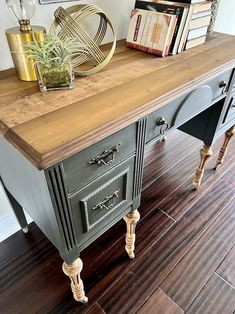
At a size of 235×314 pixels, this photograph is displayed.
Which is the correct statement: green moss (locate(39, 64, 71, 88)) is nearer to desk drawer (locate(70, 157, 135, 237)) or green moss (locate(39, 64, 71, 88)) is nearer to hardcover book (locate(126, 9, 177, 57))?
desk drawer (locate(70, 157, 135, 237))

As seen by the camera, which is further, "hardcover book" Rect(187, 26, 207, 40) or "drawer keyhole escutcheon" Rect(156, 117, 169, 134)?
"hardcover book" Rect(187, 26, 207, 40)

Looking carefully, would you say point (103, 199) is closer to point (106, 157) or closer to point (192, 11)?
point (106, 157)

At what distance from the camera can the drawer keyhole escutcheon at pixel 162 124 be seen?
33.7 inches

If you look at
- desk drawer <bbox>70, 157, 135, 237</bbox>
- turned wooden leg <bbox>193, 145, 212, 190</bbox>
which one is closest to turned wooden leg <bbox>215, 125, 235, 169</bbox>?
turned wooden leg <bbox>193, 145, 212, 190</bbox>

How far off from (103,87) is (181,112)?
0.36m

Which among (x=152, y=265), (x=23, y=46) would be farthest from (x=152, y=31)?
(x=152, y=265)

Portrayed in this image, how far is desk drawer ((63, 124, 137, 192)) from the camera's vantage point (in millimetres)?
617

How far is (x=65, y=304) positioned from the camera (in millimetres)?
1084

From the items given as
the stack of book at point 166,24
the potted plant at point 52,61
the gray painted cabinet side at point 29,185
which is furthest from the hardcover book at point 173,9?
the gray painted cabinet side at point 29,185

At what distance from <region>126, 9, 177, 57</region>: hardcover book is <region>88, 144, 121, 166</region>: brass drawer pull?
1.81 ft

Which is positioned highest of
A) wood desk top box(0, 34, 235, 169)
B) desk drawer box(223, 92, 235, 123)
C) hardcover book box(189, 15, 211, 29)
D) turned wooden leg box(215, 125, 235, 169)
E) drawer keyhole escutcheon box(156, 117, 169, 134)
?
hardcover book box(189, 15, 211, 29)

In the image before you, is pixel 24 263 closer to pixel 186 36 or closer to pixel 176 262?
pixel 176 262

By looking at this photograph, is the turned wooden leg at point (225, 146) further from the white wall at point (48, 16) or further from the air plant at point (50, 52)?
the air plant at point (50, 52)

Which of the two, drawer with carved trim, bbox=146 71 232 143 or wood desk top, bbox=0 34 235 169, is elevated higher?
wood desk top, bbox=0 34 235 169
